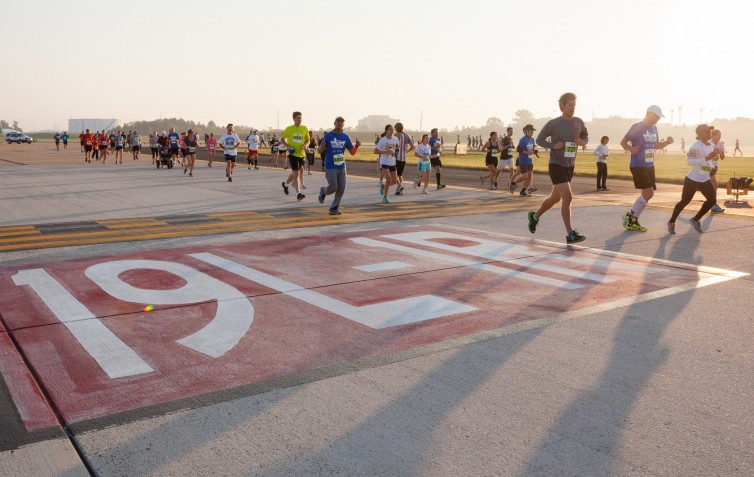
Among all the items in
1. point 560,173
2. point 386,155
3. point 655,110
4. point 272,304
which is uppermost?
point 655,110

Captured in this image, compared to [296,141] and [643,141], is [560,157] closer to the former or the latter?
[643,141]

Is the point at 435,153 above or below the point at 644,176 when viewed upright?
above

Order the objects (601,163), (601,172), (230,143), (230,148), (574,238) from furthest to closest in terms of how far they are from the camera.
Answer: (230,143) → (230,148) → (601,172) → (601,163) → (574,238)

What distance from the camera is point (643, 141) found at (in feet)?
34.1

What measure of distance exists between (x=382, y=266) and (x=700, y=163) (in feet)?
20.1

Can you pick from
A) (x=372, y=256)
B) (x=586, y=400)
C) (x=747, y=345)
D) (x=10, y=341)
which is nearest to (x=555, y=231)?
(x=372, y=256)

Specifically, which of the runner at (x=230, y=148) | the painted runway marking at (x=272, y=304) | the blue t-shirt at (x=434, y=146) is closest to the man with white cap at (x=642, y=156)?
the painted runway marking at (x=272, y=304)

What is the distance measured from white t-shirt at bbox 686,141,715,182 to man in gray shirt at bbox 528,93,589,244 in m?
2.50

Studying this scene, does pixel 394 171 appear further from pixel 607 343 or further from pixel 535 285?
pixel 607 343

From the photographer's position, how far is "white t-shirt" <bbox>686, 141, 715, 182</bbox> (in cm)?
1047

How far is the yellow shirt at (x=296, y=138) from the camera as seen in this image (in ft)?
49.0

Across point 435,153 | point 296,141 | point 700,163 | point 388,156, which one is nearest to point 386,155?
point 388,156

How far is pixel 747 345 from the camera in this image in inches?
191

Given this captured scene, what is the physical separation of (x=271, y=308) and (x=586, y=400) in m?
2.81
